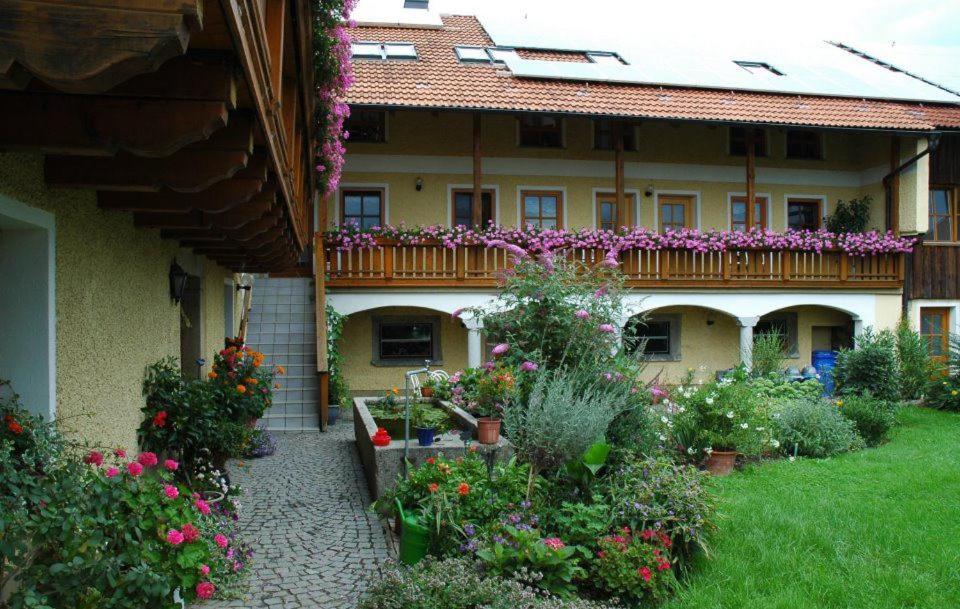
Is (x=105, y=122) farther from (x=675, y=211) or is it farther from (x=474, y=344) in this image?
(x=675, y=211)

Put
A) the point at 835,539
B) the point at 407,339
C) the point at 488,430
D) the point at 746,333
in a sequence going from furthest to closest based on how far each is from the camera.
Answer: the point at 407,339
the point at 746,333
the point at 488,430
the point at 835,539

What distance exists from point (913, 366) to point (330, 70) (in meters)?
12.1

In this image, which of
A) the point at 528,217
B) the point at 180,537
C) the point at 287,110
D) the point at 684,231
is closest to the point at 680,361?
the point at 684,231

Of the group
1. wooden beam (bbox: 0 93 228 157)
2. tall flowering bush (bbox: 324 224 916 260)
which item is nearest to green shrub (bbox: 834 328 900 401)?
tall flowering bush (bbox: 324 224 916 260)

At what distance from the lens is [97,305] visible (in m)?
4.17

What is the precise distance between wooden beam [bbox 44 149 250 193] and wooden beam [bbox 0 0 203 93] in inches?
46.9

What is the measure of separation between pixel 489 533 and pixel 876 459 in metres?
6.04

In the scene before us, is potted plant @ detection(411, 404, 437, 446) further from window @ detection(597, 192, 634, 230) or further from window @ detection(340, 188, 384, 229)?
window @ detection(597, 192, 634, 230)

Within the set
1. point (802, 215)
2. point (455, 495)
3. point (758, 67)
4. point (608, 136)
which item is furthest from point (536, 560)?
point (758, 67)

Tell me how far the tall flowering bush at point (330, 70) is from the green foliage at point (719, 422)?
193 inches

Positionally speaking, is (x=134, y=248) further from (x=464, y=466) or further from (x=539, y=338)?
(x=539, y=338)

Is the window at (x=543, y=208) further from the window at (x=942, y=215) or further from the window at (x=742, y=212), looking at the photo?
the window at (x=942, y=215)

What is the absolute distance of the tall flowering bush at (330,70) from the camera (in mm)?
5562

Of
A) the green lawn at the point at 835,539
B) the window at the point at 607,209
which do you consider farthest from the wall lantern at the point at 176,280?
the window at the point at 607,209
